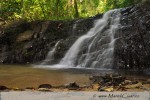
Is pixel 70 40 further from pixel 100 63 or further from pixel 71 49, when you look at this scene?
pixel 100 63

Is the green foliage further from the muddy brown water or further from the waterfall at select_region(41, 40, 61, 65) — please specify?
the muddy brown water

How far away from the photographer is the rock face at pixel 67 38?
999cm

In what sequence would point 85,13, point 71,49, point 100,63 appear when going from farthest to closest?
point 85,13
point 71,49
point 100,63

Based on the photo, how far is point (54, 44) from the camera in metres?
13.2

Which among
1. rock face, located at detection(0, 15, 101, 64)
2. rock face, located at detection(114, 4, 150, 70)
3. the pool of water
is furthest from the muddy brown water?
rock face, located at detection(0, 15, 101, 64)

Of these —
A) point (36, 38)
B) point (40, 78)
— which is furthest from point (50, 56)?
point (40, 78)

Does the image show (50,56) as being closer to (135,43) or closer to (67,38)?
(67,38)

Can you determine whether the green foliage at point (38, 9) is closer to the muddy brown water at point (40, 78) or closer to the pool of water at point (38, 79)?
the muddy brown water at point (40, 78)

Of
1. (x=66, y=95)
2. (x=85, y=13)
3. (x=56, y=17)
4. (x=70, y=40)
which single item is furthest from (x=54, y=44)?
(x=85, y=13)

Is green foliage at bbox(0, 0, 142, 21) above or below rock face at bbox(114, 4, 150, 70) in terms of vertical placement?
above

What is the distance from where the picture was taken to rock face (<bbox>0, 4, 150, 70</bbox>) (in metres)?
9.99

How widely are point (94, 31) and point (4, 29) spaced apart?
5.12 m

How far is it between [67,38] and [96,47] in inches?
101

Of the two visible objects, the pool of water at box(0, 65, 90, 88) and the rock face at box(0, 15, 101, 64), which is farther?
the rock face at box(0, 15, 101, 64)
